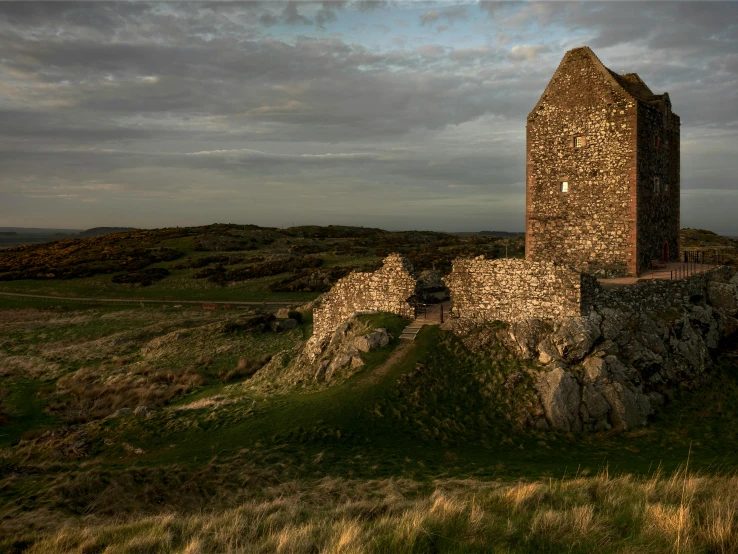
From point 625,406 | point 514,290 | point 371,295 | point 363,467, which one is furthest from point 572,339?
point 363,467

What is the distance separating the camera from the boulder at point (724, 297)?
2459 centimetres

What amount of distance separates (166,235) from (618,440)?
11750cm

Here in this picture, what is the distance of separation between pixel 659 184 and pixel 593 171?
501 centimetres

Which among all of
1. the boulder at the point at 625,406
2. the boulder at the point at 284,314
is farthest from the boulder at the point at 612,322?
the boulder at the point at 284,314

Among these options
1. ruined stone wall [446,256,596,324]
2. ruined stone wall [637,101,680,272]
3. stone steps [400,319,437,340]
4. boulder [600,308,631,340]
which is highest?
ruined stone wall [637,101,680,272]

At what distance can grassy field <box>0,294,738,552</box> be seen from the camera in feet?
26.9

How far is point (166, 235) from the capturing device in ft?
392

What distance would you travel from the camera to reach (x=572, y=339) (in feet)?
62.7

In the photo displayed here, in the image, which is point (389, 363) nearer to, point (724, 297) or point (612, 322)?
point (612, 322)

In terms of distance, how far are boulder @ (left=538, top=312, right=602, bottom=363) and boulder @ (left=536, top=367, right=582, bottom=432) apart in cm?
86

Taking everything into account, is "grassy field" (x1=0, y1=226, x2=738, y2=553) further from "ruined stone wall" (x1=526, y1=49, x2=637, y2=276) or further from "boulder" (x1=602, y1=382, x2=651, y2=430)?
"ruined stone wall" (x1=526, y1=49, x2=637, y2=276)

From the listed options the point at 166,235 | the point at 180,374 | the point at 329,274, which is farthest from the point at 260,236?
the point at 180,374

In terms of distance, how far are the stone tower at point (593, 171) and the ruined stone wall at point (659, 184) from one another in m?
0.05

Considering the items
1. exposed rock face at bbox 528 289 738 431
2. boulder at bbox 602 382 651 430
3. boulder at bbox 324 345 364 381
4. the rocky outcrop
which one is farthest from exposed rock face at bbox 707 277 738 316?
boulder at bbox 324 345 364 381
